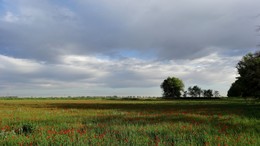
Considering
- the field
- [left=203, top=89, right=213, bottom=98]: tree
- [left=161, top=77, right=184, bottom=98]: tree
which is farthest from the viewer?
[left=203, top=89, right=213, bottom=98]: tree

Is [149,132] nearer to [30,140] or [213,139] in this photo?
[213,139]

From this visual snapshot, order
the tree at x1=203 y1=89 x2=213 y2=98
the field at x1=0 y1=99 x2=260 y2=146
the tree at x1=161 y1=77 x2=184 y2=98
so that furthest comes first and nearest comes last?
the tree at x1=203 y1=89 x2=213 y2=98 < the tree at x1=161 y1=77 x2=184 y2=98 < the field at x1=0 y1=99 x2=260 y2=146

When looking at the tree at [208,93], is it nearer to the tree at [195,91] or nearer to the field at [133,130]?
the tree at [195,91]

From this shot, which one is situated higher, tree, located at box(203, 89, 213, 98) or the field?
tree, located at box(203, 89, 213, 98)

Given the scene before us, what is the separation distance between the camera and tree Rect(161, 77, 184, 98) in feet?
513

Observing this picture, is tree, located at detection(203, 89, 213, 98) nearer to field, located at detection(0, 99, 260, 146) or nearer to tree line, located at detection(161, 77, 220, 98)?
tree line, located at detection(161, 77, 220, 98)

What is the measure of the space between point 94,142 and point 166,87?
498ft

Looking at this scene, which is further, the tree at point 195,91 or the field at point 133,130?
the tree at point 195,91

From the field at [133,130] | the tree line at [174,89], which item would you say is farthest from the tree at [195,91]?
the field at [133,130]

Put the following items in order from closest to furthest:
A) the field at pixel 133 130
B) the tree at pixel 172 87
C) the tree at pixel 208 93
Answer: the field at pixel 133 130 → the tree at pixel 172 87 → the tree at pixel 208 93

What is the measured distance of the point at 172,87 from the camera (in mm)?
156125

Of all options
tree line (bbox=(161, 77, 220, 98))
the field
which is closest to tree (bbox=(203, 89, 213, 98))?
tree line (bbox=(161, 77, 220, 98))

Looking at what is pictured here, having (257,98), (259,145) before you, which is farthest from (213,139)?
(257,98)

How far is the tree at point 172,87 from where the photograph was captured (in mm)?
156375
